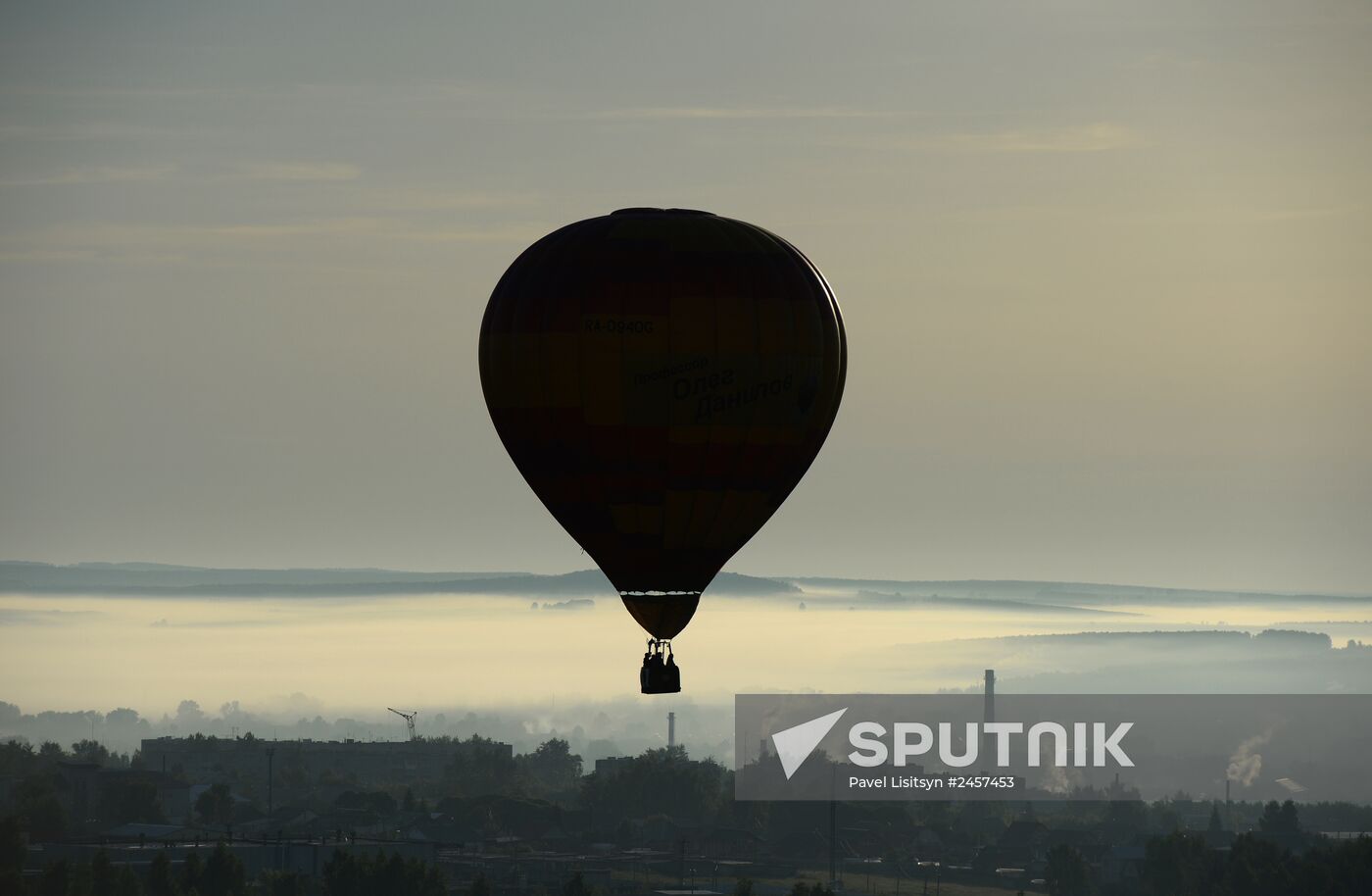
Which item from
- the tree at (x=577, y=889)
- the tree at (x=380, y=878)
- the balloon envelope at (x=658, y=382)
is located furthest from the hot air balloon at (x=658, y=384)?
the tree at (x=380, y=878)

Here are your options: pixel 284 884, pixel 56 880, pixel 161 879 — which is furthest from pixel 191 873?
pixel 56 880

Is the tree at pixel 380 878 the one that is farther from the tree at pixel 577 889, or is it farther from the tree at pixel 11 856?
the tree at pixel 11 856

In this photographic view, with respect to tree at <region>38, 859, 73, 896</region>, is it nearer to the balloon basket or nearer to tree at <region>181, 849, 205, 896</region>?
tree at <region>181, 849, 205, 896</region>

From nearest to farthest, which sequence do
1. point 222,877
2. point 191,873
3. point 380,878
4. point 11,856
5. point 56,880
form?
point 380,878 → point 222,877 → point 56,880 → point 191,873 → point 11,856

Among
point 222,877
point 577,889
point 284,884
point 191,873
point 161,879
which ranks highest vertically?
point 191,873

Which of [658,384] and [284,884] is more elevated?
[658,384]

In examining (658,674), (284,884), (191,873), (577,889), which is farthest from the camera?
(284,884)

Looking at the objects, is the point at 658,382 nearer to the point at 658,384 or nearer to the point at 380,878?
the point at 658,384
